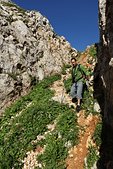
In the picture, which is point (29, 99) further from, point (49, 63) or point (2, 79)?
point (49, 63)

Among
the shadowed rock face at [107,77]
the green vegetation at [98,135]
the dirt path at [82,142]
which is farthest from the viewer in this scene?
the green vegetation at [98,135]

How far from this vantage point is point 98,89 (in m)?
22.5

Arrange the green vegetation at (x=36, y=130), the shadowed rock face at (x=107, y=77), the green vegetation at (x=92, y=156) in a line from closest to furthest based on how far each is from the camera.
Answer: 1. the shadowed rock face at (x=107, y=77)
2. the green vegetation at (x=92, y=156)
3. the green vegetation at (x=36, y=130)

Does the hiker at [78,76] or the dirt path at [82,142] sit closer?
the dirt path at [82,142]

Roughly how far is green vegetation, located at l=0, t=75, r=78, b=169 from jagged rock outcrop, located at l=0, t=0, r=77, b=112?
Answer: 2.17m

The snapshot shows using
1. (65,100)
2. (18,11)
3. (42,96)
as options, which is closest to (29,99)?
(42,96)

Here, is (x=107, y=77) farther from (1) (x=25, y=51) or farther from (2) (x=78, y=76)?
(1) (x=25, y=51)

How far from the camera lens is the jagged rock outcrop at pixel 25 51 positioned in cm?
2675

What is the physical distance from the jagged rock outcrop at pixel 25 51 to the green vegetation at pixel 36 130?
7.11 ft

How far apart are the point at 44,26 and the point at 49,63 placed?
5.94 m

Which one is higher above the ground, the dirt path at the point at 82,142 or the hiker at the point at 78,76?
the hiker at the point at 78,76

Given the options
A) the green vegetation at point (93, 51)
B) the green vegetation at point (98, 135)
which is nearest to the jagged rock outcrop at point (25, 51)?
the green vegetation at point (93, 51)

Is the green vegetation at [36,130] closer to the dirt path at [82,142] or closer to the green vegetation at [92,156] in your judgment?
the dirt path at [82,142]

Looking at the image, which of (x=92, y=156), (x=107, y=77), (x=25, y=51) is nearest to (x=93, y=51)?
(x=25, y=51)
